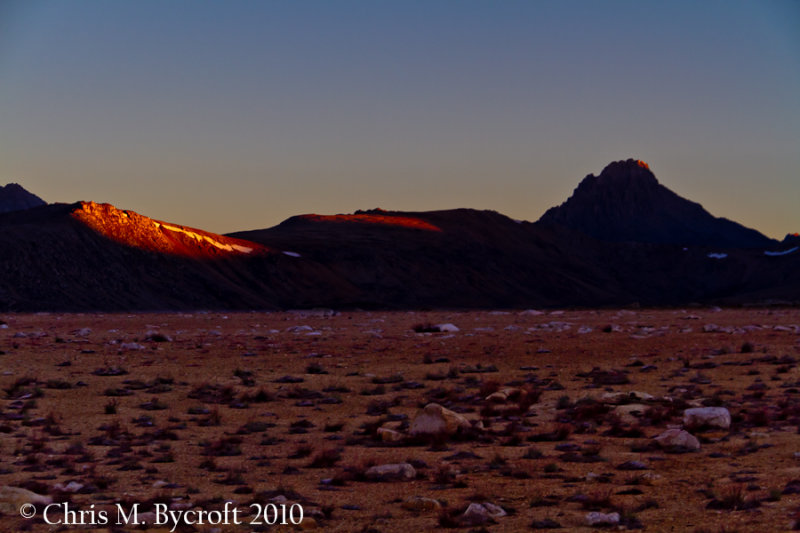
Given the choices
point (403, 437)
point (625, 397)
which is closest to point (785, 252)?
point (625, 397)

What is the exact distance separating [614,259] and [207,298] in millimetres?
84386

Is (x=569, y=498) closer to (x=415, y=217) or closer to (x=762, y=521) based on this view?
(x=762, y=521)

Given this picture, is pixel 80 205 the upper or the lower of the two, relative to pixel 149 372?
upper

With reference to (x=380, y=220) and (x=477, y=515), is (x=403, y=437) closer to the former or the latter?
(x=477, y=515)

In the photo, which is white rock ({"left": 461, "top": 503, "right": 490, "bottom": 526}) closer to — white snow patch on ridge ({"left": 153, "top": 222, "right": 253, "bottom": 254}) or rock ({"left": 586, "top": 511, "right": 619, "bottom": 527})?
rock ({"left": 586, "top": 511, "right": 619, "bottom": 527})

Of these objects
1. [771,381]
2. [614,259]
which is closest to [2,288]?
[771,381]

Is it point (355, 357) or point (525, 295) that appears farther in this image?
point (525, 295)

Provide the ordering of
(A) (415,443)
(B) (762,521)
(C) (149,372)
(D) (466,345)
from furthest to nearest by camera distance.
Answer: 1. (D) (466,345)
2. (C) (149,372)
3. (A) (415,443)
4. (B) (762,521)

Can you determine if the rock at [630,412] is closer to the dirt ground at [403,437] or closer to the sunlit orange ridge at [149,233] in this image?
the dirt ground at [403,437]

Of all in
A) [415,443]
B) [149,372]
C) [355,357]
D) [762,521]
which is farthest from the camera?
[355,357]

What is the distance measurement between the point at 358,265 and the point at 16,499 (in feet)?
351

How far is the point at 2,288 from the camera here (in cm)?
7844

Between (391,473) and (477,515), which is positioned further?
(391,473)

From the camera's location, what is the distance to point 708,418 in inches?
548
